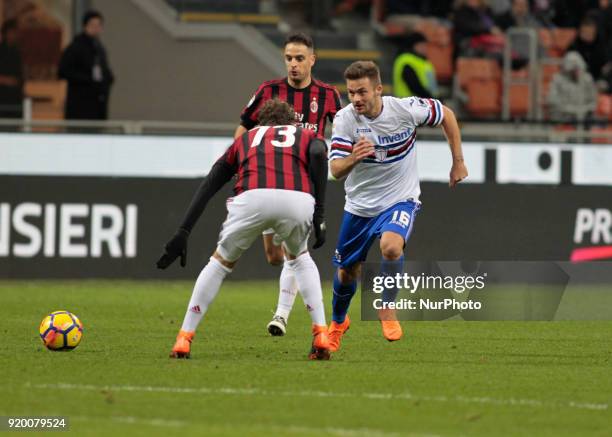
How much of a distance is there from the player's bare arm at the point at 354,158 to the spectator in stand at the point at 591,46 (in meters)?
12.0

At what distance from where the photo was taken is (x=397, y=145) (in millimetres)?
10445

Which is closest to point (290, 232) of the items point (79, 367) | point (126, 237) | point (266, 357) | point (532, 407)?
point (266, 357)

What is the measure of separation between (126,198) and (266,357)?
679 centimetres

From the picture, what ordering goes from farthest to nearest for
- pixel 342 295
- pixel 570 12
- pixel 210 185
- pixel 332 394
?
pixel 570 12, pixel 342 295, pixel 210 185, pixel 332 394

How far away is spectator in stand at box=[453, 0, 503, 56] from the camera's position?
2156 cm

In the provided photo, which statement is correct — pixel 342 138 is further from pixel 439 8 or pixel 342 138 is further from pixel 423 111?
pixel 439 8

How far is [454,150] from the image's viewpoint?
1038 centimetres

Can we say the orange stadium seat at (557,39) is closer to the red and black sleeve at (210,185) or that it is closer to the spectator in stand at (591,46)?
the spectator in stand at (591,46)

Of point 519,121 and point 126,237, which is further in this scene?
point 519,121

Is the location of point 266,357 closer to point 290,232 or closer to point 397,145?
point 290,232

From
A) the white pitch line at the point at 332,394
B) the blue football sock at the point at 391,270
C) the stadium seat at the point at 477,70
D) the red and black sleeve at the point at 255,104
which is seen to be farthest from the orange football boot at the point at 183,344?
the stadium seat at the point at 477,70

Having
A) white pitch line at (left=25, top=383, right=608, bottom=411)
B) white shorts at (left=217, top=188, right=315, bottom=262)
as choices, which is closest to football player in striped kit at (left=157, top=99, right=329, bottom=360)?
white shorts at (left=217, top=188, right=315, bottom=262)

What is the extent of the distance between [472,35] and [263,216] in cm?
1309

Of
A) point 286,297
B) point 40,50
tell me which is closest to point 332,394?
point 286,297
